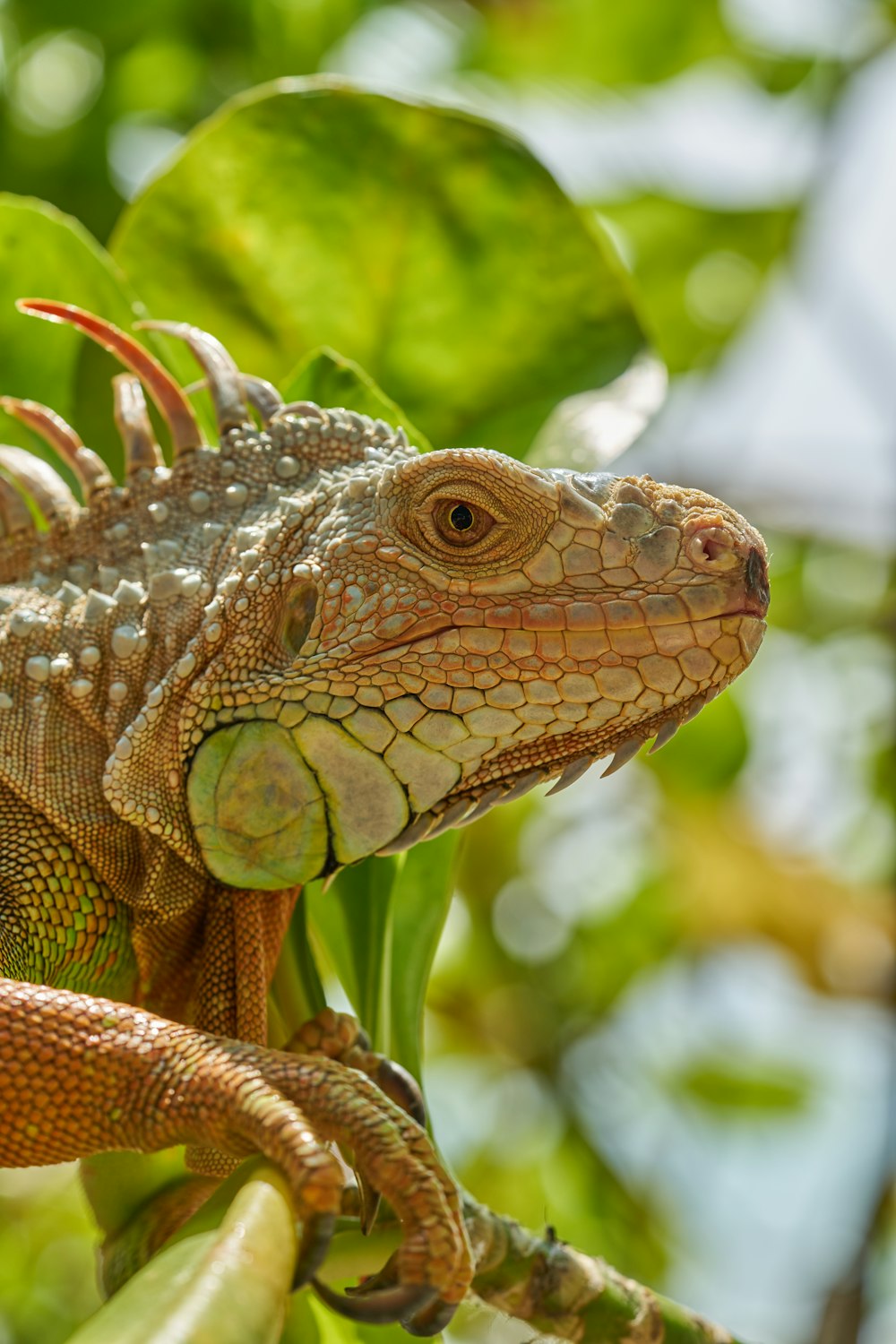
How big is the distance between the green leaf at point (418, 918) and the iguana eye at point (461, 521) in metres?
0.59

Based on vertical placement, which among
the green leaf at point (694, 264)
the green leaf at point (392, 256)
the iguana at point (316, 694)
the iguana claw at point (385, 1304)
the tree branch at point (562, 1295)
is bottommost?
the tree branch at point (562, 1295)

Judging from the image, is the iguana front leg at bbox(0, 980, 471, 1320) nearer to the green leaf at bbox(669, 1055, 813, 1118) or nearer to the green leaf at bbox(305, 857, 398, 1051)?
the green leaf at bbox(305, 857, 398, 1051)

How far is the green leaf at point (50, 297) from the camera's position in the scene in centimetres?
249

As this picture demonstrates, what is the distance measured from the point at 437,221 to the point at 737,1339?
A: 6.40 feet

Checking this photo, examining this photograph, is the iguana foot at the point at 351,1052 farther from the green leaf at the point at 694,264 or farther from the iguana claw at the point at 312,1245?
the green leaf at the point at 694,264

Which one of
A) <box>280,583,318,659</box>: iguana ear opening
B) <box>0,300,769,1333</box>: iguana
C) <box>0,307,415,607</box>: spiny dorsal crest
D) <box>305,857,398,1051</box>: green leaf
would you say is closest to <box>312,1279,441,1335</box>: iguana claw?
<box>0,300,769,1333</box>: iguana

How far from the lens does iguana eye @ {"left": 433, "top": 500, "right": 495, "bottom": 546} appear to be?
190 cm

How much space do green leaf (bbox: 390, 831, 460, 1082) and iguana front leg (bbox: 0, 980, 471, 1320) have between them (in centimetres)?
64

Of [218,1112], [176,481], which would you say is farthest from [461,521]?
[218,1112]

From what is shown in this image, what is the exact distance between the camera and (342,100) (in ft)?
8.79

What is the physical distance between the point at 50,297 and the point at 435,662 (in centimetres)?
111

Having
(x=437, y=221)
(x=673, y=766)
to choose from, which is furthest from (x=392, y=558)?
(x=673, y=766)

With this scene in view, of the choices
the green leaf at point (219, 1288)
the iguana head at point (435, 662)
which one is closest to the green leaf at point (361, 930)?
the iguana head at point (435, 662)

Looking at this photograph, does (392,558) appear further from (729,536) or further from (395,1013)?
(395,1013)
